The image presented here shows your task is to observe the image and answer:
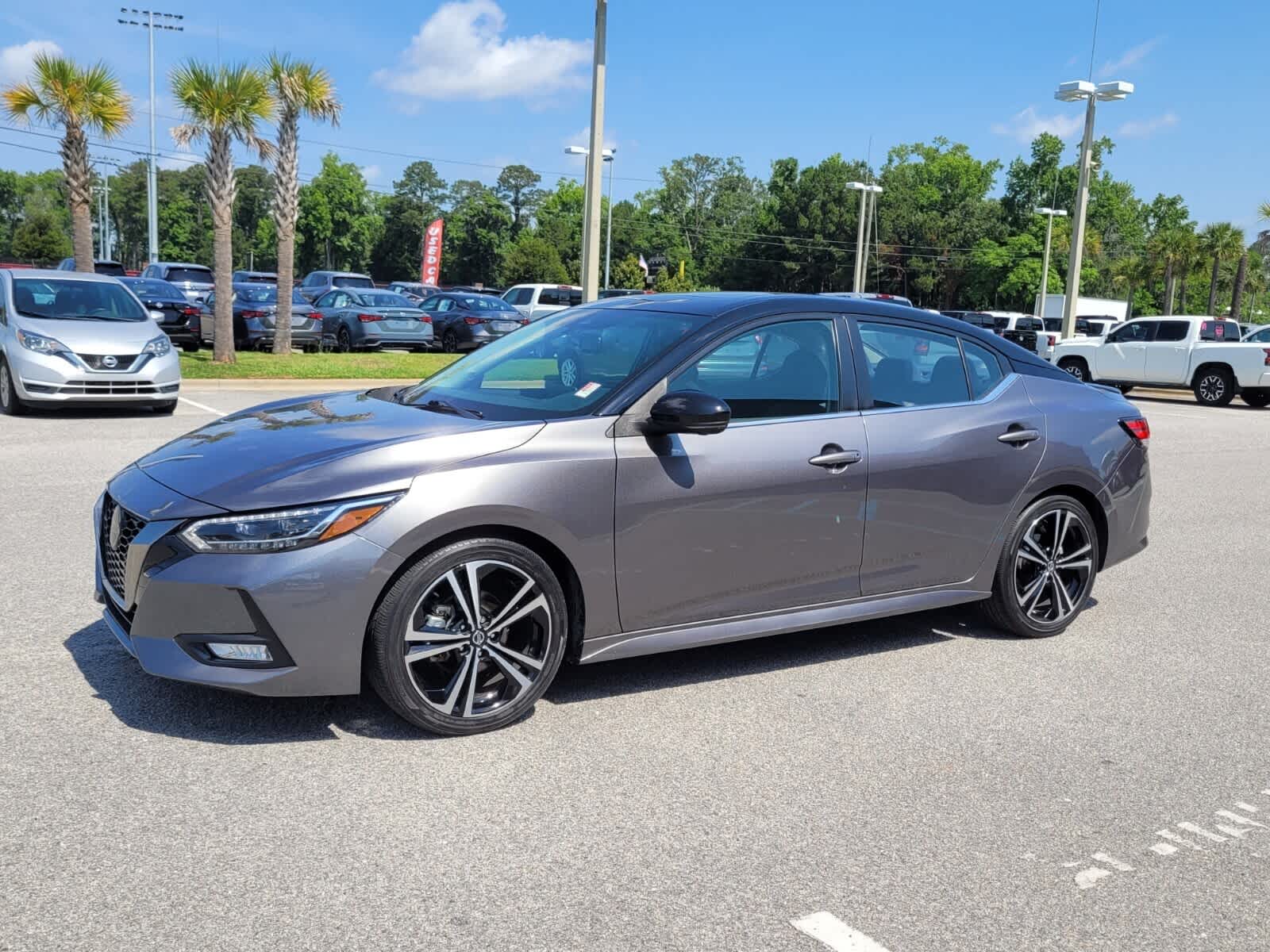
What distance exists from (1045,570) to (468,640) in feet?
10.2

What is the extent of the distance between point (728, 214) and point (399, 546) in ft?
441

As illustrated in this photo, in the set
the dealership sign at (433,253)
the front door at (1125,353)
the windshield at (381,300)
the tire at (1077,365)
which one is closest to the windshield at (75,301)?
the windshield at (381,300)

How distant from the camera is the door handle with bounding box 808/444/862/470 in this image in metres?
4.79

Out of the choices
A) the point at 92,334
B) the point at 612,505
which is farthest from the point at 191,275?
the point at 612,505

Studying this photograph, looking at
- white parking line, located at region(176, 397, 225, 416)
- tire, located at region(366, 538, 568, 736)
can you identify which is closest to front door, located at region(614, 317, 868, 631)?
tire, located at region(366, 538, 568, 736)

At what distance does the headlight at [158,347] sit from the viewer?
42.7 ft

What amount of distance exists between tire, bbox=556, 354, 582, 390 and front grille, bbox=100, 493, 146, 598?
172cm

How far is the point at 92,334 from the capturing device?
12758mm

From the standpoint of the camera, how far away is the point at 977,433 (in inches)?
211

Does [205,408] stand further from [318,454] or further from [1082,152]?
[1082,152]

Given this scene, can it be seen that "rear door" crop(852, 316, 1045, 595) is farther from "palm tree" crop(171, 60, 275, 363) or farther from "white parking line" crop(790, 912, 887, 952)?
"palm tree" crop(171, 60, 275, 363)

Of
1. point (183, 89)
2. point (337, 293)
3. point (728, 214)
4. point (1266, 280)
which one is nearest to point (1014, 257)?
point (1266, 280)

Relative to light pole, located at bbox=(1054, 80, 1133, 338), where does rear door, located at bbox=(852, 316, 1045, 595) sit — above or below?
below

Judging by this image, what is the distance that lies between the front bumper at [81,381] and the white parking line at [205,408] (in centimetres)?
118
